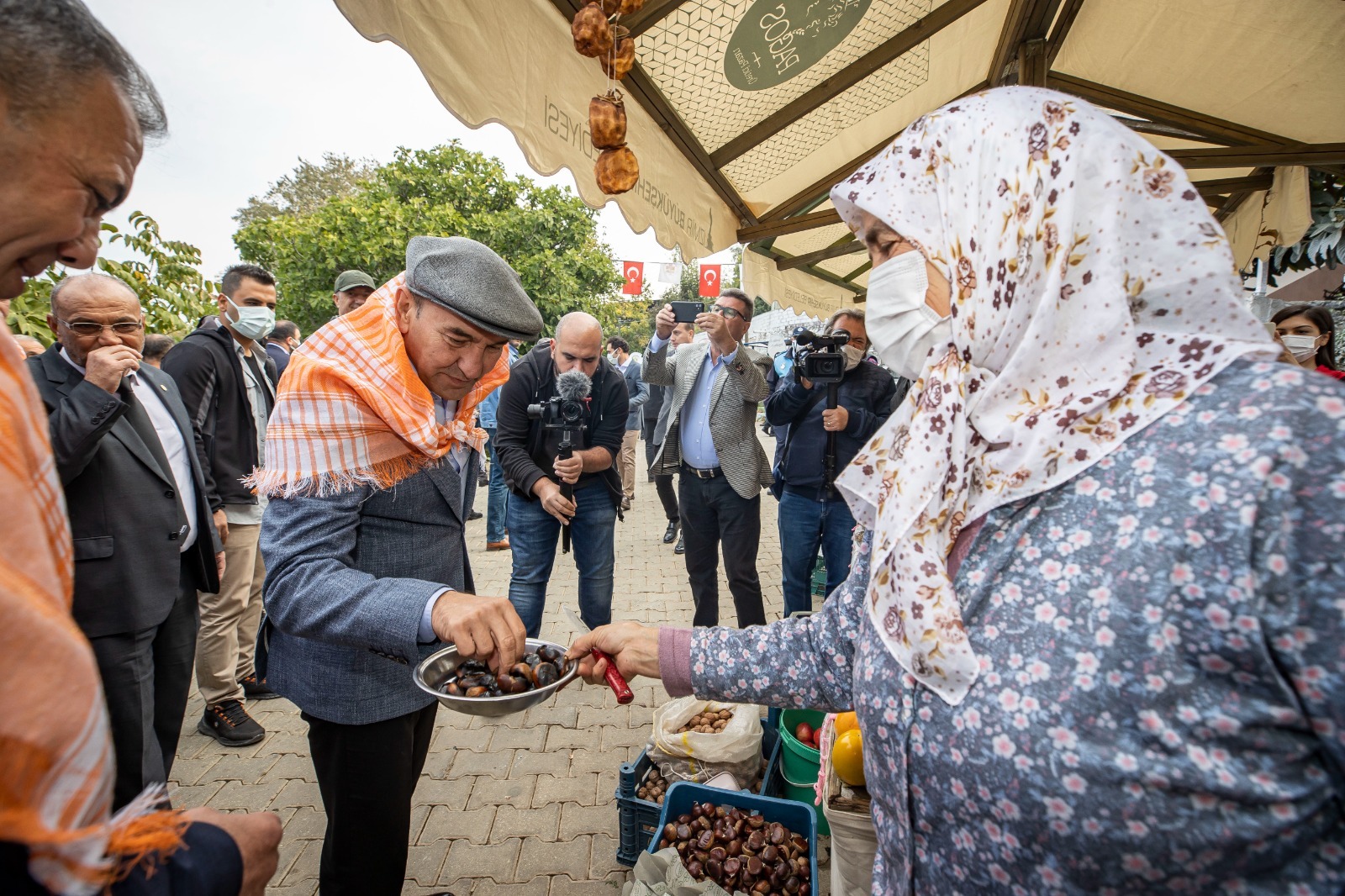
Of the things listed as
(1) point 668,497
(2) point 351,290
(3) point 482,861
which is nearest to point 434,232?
(2) point 351,290

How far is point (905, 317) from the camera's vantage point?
120 centimetres

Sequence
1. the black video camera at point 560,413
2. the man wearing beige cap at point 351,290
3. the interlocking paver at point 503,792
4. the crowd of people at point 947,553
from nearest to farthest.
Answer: the crowd of people at point 947,553, the interlocking paver at point 503,792, the black video camera at point 560,413, the man wearing beige cap at point 351,290

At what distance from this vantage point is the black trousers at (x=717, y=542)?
399 cm

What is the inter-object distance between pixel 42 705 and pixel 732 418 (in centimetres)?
363

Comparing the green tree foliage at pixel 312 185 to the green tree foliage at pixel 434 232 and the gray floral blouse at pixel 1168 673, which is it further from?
the gray floral blouse at pixel 1168 673

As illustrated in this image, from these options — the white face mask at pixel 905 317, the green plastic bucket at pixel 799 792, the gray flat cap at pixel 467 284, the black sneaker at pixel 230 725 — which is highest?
the gray flat cap at pixel 467 284

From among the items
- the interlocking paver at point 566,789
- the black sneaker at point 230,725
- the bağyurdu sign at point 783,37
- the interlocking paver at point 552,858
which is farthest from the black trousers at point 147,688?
the bağyurdu sign at point 783,37

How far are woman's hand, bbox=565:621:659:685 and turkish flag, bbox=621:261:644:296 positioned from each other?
1224cm

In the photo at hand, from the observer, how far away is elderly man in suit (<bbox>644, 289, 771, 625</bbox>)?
3.98 meters

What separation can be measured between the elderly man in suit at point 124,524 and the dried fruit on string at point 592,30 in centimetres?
210

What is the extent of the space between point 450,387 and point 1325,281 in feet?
39.6

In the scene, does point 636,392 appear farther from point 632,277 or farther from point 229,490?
point 632,277

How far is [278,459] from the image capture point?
1.47m

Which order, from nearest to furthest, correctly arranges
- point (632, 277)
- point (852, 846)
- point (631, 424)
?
1. point (852, 846)
2. point (631, 424)
3. point (632, 277)
